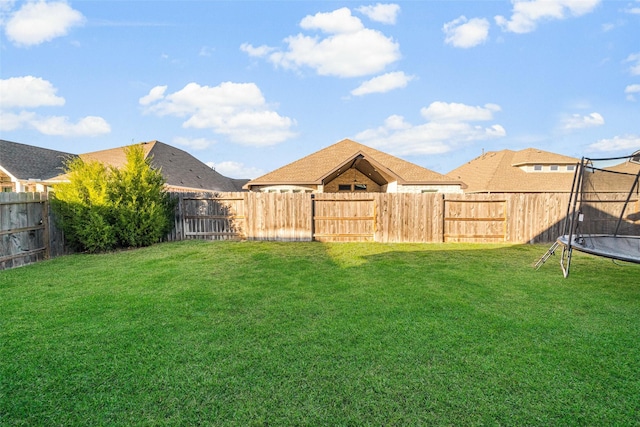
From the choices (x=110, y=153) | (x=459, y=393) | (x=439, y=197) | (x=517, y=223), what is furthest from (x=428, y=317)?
(x=110, y=153)

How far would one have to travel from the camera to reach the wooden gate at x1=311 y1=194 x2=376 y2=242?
10.6 m

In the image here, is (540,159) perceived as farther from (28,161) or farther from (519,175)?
(28,161)

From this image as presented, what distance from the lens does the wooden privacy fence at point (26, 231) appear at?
6.68m

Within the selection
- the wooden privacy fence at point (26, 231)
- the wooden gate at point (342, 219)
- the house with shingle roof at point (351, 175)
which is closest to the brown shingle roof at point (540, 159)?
the house with shingle roof at point (351, 175)

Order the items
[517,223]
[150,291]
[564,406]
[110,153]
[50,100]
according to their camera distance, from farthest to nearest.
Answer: [110,153] → [50,100] → [517,223] → [150,291] → [564,406]

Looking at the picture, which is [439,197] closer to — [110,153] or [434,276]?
[434,276]

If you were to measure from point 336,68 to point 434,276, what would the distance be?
45.8 feet

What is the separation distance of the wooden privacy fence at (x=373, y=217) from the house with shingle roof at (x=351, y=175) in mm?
4613

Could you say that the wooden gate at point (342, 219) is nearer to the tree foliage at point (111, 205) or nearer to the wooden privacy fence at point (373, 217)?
the wooden privacy fence at point (373, 217)

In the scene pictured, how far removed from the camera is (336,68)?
1630 cm

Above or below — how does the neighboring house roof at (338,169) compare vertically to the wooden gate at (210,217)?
above

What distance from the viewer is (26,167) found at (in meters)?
18.8

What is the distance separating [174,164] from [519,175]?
80.3ft

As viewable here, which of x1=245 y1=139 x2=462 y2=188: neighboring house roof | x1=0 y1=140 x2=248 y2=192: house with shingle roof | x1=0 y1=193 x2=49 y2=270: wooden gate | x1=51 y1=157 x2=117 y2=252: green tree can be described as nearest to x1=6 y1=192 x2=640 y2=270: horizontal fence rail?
x1=51 y1=157 x2=117 y2=252: green tree
